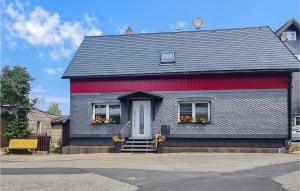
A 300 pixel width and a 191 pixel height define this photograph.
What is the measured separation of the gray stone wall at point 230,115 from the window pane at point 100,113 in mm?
348

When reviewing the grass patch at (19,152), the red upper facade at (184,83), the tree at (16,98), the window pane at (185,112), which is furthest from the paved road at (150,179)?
the tree at (16,98)

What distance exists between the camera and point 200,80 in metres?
24.7

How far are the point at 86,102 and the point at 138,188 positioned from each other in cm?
1504

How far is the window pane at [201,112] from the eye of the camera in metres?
24.4

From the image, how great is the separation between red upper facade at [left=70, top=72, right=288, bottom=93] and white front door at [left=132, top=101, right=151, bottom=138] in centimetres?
91

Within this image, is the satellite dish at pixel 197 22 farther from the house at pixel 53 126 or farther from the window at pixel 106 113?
the house at pixel 53 126

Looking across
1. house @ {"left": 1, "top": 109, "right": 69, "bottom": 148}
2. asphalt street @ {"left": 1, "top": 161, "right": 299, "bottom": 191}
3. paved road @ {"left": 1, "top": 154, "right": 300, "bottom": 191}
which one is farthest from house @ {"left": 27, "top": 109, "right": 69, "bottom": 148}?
asphalt street @ {"left": 1, "top": 161, "right": 299, "bottom": 191}

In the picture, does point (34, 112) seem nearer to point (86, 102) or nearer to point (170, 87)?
point (86, 102)

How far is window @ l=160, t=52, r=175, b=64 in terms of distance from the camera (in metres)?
A: 25.6

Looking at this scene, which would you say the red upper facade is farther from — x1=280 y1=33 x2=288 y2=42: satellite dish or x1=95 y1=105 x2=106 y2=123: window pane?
x1=280 y1=33 x2=288 y2=42: satellite dish

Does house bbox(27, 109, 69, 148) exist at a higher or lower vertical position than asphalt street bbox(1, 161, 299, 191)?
higher

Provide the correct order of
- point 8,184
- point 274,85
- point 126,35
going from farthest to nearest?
point 126,35, point 274,85, point 8,184

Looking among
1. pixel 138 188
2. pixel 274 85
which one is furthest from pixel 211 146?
pixel 138 188

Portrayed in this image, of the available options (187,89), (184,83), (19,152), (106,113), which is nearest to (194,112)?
(187,89)
